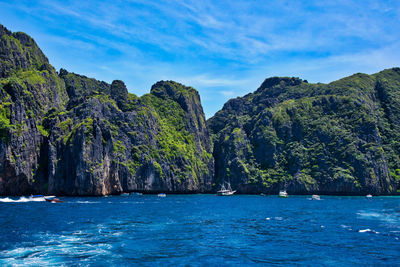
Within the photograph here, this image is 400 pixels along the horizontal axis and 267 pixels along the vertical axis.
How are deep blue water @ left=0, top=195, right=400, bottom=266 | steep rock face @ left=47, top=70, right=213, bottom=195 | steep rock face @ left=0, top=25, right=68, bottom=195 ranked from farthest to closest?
steep rock face @ left=47, top=70, right=213, bottom=195 < steep rock face @ left=0, top=25, right=68, bottom=195 < deep blue water @ left=0, top=195, right=400, bottom=266

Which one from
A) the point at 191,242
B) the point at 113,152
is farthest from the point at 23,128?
the point at 191,242

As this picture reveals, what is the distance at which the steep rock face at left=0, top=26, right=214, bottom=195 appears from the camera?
12838 centimetres

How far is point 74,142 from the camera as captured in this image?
451 ft

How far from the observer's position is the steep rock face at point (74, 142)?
421 feet

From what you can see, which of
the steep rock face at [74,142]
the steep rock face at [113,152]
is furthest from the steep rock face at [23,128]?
the steep rock face at [113,152]

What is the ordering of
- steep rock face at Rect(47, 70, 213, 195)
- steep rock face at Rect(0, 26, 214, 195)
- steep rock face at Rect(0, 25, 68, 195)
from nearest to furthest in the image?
1. steep rock face at Rect(0, 25, 68, 195)
2. steep rock face at Rect(0, 26, 214, 195)
3. steep rock face at Rect(47, 70, 213, 195)

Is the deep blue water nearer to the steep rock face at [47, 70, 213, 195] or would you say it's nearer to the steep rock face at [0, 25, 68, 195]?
the steep rock face at [0, 25, 68, 195]

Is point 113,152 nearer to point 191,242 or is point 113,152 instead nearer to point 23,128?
point 23,128

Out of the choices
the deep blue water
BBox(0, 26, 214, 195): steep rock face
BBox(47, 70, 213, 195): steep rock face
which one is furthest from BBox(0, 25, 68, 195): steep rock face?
the deep blue water

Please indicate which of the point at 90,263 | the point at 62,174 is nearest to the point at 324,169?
the point at 62,174

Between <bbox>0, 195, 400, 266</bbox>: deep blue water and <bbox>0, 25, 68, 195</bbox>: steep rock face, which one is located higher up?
<bbox>0, 25, 68, 195</bbox>: steep rock face

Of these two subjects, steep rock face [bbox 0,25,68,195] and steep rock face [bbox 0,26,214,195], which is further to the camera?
steep rock face [bbox 0,26,214,195]

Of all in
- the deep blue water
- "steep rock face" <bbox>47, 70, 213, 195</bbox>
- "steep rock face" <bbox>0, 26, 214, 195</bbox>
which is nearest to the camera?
the deep blue water

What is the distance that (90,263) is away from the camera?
2825cm
